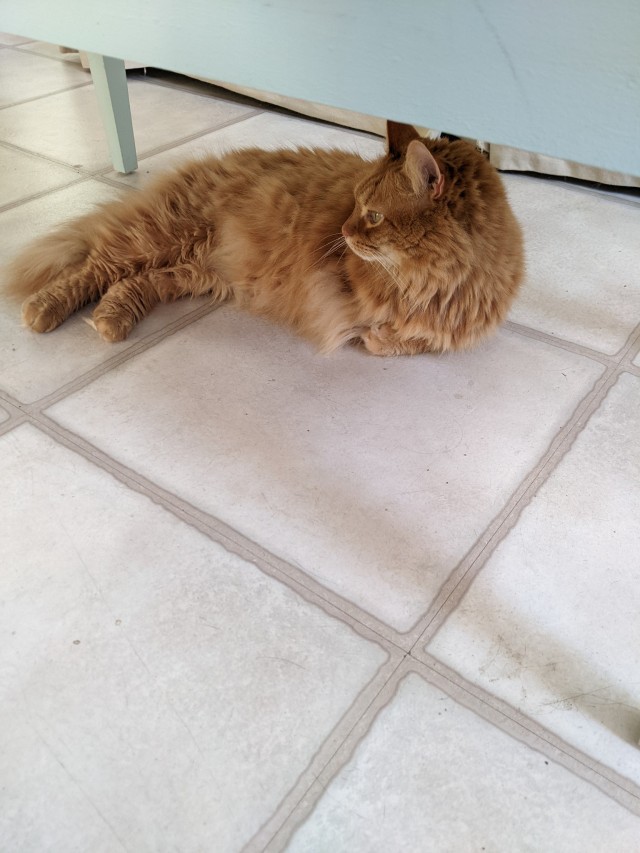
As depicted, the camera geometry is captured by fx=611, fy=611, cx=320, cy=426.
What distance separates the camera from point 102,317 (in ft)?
5.15

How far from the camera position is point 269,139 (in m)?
2.79

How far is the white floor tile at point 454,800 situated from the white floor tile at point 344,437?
193mm

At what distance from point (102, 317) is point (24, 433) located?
39 centimetres

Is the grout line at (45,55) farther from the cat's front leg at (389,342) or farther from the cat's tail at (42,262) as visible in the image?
the cat's front leg at (389,342)

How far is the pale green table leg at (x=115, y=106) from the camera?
7.08 feet

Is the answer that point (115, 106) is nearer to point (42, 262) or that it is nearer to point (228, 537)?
point (42, 262)

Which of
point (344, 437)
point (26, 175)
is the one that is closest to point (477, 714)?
point (344, 437)

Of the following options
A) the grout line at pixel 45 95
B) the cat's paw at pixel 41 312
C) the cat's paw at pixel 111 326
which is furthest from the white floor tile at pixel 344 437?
the grout line at pixel 45 95

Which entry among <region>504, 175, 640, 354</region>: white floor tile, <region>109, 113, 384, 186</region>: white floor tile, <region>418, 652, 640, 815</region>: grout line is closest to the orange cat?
<region>504, 175, 640, 354</region>: white floor tile

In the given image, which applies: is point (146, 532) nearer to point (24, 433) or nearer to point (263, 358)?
point (24, 433)

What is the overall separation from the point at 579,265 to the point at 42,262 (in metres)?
1.58

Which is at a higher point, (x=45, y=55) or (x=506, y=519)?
(x=45, y=55)

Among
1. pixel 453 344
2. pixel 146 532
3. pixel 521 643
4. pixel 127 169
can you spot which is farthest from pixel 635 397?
pixel 127 169

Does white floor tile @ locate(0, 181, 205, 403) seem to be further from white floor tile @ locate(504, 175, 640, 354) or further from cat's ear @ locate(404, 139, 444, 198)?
white floor tile @ locate(504, 175, 640, 354)
